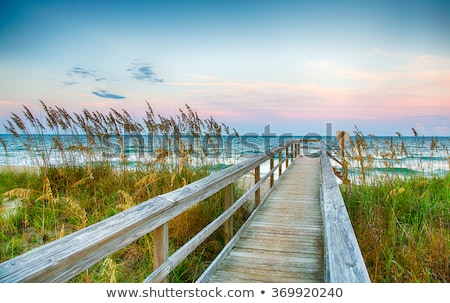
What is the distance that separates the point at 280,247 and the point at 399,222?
1.75 meters

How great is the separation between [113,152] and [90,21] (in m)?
2.69

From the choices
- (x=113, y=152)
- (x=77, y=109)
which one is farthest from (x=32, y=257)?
(x=77, y=109)

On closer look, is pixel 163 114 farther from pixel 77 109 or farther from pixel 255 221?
pixel 255 221

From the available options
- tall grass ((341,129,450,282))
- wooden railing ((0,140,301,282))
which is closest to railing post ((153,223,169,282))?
wooden railing ((0,140,301,282))

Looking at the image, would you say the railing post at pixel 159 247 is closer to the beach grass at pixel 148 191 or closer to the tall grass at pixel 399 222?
the beach grass at pixel 148 191

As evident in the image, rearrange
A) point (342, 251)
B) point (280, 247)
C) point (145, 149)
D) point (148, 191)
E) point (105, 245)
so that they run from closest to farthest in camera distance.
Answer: point (105, 245)
point (342, 251)
point (280, 247)
point (148, 191)
point (145, 149)

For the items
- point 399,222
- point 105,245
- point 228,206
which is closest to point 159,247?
point 105,245

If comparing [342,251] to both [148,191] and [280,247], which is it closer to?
[280,247]

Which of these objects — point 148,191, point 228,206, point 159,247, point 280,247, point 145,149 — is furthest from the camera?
point 145,149

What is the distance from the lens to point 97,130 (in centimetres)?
509

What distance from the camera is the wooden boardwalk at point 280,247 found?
2365mm

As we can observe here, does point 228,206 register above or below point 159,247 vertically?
below

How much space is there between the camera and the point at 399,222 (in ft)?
11.9

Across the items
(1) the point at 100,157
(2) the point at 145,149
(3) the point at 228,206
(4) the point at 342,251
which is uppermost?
(2) the point at 145,149
